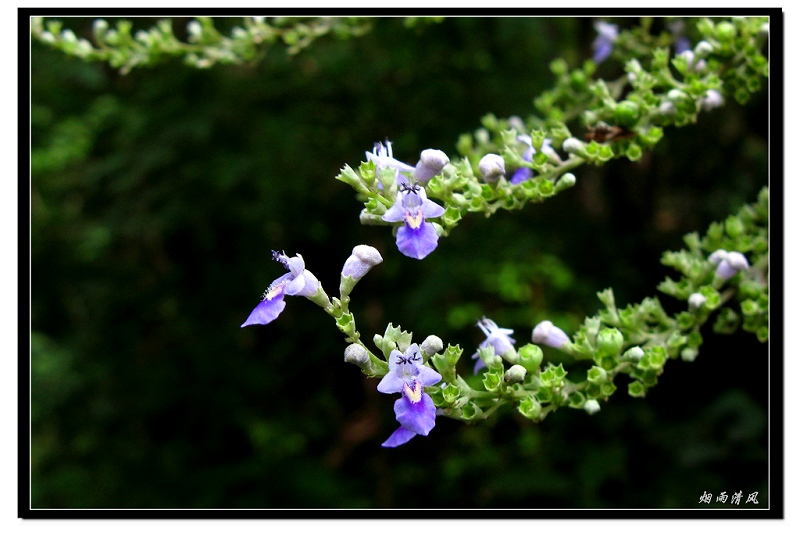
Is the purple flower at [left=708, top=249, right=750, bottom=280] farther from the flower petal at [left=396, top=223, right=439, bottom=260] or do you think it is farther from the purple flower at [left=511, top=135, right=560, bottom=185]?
the flower petal at [left=396, top=223, right=439, bottom=260]

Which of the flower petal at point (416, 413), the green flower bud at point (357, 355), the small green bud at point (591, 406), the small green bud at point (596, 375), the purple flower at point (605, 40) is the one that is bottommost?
the flower petal at point (416, 413)

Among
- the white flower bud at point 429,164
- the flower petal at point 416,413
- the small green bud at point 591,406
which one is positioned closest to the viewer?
the flower petal at point 416,413

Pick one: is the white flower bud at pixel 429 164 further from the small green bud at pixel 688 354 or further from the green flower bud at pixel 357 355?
the small green bud at pixel 688 354

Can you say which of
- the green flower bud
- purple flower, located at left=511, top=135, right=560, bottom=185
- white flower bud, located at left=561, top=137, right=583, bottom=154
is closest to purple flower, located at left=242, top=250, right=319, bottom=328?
the green flower bud

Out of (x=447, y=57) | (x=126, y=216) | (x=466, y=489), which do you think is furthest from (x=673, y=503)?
(x=126, y=216)

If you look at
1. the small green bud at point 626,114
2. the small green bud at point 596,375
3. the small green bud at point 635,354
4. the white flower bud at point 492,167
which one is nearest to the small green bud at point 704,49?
the small green bud at point 626,114

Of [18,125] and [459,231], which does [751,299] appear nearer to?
[459,231]
